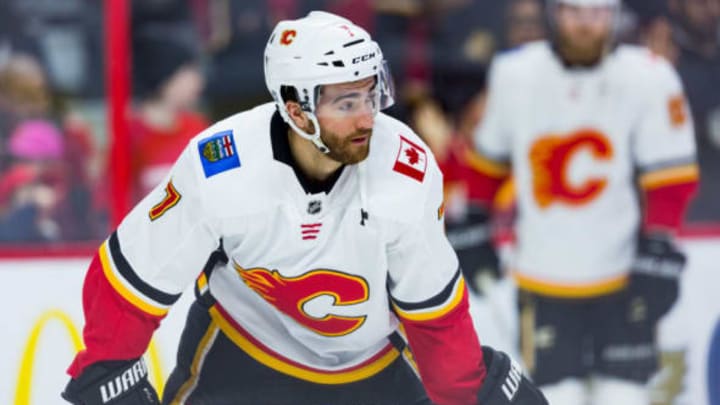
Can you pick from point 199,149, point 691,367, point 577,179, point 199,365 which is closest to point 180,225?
point 199,149

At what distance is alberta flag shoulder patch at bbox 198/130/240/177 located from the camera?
2.57 meters

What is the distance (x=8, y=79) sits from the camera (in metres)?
4.89

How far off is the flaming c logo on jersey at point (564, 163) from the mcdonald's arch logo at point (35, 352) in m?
1.04

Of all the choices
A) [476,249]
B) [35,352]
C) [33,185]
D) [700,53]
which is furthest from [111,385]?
[700,53]

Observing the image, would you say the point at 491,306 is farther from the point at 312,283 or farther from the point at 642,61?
the point at 312,283

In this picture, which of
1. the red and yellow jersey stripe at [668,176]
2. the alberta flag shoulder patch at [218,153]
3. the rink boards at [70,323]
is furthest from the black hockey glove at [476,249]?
the alberta flag shoulder patch at [218,153]

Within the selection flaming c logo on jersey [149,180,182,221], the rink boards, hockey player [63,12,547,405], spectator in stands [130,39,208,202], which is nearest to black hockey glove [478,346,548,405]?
hockey player [63,12,547,405]

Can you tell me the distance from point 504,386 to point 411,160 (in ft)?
1.52

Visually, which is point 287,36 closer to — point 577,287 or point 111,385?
point 111,385

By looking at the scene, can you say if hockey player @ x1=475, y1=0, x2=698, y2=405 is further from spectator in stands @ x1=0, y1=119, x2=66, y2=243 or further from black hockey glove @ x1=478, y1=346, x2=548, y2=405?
spectator in stands @ x1=0, y1=119, x2=66, y2=243

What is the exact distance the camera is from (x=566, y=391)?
3879mm

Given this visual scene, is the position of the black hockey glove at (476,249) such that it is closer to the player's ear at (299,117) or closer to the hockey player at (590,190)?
the hockey player at (590,190)

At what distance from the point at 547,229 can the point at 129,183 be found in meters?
1.44

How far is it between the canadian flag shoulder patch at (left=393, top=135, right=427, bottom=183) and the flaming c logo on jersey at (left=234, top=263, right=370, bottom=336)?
0.67ft
